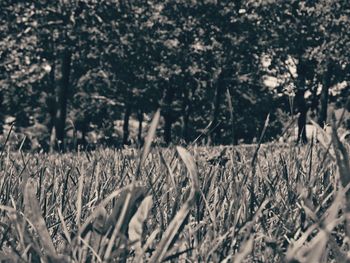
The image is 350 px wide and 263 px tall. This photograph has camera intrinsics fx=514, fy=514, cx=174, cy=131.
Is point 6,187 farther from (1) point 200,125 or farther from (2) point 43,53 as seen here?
(1) point 200,125

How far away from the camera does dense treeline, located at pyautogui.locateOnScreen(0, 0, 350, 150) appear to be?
25.1 meters

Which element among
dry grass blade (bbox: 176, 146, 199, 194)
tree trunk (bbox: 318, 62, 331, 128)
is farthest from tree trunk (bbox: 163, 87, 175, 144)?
dry grass blade (bbox: 176, 146, 199, 194)

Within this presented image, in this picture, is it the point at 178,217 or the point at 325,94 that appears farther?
the point at 325,94

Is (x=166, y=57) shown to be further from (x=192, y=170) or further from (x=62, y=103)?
(x=192, y=170)

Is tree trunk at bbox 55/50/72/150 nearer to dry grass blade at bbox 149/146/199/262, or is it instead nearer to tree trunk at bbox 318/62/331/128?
tree trunk at bbox 318/62/331/128

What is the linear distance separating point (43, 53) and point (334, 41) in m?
17.5

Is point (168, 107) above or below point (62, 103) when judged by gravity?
above

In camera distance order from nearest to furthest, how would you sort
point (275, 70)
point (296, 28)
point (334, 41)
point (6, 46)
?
point (6, 46)
point (334, 41)
point (296, 28)
point (275, 70)

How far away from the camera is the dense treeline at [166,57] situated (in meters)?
25.1

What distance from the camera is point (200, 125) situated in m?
56.7

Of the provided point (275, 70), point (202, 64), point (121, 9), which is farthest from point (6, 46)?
point (275, 70)

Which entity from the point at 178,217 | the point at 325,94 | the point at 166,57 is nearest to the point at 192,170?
the point at 178,217

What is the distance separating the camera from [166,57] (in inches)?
1486

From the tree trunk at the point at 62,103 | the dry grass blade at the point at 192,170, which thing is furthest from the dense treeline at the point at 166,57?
the dry grass blade at the point at 192,170
